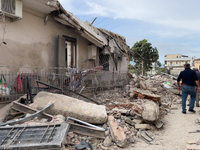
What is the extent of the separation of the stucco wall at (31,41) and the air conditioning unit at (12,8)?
1.33ft

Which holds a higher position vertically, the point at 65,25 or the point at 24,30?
the point at 65,25

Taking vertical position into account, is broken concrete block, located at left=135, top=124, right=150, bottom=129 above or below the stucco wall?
below

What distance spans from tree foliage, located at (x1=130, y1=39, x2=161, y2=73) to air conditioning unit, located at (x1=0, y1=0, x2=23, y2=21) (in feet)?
70.8

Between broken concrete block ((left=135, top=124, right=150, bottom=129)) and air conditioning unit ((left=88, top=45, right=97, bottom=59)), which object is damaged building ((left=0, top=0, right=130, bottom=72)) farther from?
broken concrete block ((left=135, top=124, right=150, bottom=129))

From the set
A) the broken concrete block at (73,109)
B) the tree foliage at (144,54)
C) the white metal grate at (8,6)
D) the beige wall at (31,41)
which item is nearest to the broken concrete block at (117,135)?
the broken concrete block at (73,109)

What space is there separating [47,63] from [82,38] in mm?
3088

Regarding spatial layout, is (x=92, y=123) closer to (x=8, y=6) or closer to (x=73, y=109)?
(x=73, y=109)

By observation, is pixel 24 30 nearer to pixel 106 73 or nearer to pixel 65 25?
pixel 65 25

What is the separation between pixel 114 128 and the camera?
376 cm

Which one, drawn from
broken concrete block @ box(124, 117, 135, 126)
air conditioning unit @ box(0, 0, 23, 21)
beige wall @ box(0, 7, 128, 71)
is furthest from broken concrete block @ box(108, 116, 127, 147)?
air conditioning unit @ box(0, 0, 23, 21)

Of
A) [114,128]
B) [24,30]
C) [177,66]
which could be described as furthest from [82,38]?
[177,66]

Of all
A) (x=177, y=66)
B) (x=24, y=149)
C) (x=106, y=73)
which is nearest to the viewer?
(x=24, y=149)

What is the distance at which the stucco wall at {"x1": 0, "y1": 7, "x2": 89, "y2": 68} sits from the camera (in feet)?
19.7

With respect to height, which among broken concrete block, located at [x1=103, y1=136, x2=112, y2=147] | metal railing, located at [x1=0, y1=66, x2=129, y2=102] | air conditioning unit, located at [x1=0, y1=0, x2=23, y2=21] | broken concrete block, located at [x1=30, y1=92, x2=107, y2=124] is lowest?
broken concrete block, located at [x1=103, y1=136, x2=112, y2=147]
